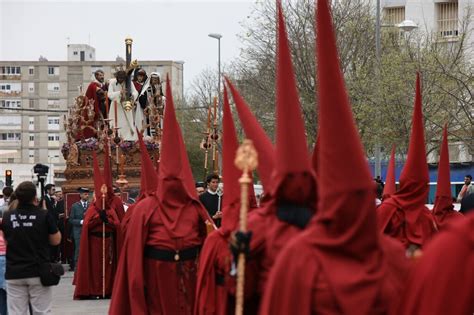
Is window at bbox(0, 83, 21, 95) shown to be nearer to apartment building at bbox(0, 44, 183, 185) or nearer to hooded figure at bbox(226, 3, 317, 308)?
apartment building at bbox(0, 44, 183, 185)

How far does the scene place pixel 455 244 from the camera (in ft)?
17.7

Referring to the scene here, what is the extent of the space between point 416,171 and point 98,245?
8267mm

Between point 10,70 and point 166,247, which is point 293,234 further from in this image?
point 10,70

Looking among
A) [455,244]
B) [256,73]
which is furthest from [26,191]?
[256,73]

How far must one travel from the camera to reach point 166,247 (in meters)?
11.8

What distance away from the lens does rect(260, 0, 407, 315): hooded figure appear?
5707 mm

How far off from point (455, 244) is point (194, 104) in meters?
65.8

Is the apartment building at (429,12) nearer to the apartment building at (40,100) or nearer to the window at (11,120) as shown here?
the apartment building at (40,100)

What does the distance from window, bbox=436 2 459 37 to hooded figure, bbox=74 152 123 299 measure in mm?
38120

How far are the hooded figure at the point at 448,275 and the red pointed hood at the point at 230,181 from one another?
179 inches

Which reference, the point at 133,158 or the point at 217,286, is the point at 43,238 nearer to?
the point at 217,286

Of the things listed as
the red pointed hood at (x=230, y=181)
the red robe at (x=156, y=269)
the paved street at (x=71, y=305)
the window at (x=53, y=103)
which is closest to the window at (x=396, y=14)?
Result: the paved street at (x=71, y=305)

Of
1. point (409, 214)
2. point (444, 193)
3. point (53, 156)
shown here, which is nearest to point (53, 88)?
point (53, 156)

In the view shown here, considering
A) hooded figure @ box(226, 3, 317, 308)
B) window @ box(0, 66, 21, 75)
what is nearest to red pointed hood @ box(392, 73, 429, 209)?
hooded figure @ box(226, 3, 317, 308)
